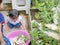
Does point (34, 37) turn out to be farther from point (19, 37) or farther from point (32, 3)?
point (32, 3)

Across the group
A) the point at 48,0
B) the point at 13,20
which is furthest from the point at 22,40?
the point at 48,0

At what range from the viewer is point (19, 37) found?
257cm

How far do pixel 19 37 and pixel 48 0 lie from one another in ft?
2.11

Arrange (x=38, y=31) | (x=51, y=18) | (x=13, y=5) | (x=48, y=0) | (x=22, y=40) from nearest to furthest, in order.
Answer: (x=38, y=31), (x=51, y=18), (x=22, y=40), (x=48, y=0), (x=13, y=5)

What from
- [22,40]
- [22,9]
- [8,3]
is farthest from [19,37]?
[8,3]

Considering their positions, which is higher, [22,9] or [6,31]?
[22,9]

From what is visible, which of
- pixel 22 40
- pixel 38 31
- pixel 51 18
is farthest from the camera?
pixel 22 40

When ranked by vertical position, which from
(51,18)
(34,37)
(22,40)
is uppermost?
(51,18)

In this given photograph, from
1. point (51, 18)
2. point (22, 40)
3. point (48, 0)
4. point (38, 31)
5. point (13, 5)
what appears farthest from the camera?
point (13, 5)

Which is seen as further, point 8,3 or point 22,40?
point 8,3

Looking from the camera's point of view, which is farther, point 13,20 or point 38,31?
point 13,20

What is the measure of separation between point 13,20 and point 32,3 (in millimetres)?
608

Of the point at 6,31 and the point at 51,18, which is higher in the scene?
the point at 51,18

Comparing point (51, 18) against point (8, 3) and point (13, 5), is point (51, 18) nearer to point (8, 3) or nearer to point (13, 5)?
point (13, 5)
